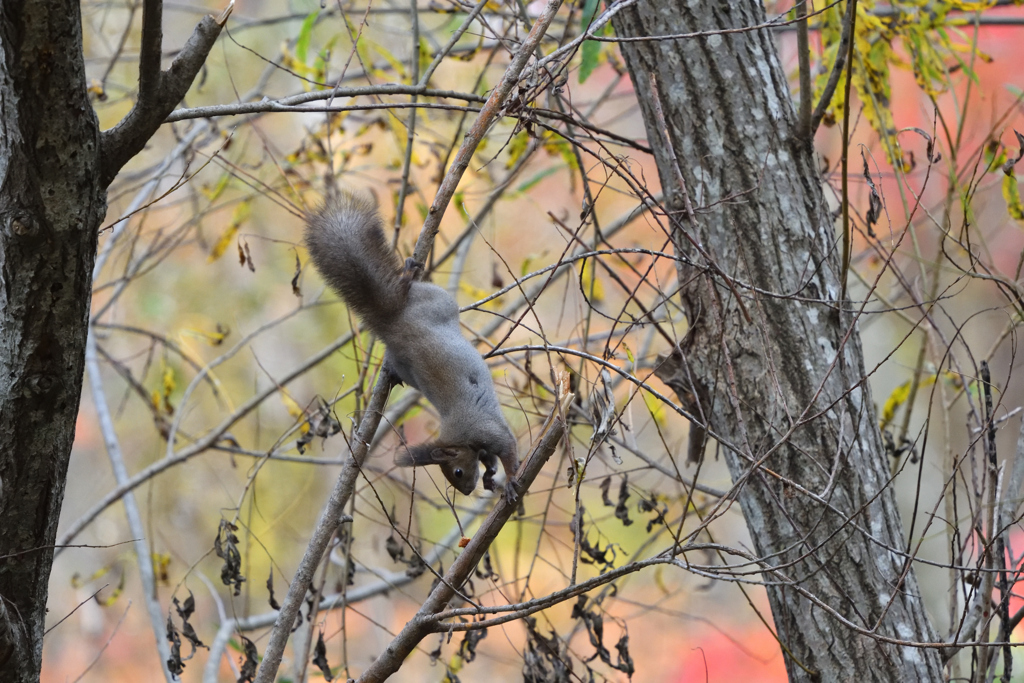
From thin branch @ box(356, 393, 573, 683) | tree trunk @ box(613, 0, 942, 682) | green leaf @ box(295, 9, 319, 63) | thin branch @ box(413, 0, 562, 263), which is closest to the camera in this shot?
thin branch @ box(356, 393, 573, 683)

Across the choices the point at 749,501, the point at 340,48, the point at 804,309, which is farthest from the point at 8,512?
the point at 340,48

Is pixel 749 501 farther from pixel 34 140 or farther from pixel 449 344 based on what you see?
pixel 34 140

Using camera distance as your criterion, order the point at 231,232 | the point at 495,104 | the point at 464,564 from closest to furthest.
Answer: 1. the point at 464,564
2. the point at 495,104
3. the point at 231,232

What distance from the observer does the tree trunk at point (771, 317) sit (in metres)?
2.26

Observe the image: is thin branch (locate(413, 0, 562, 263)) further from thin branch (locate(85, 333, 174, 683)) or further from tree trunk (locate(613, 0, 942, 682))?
thin branch (locate(85, 333, 174, 683))

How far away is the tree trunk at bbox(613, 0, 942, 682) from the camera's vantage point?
2.26 metres

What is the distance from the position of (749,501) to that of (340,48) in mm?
5401

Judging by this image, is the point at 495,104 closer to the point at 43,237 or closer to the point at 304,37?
the point at 43,237

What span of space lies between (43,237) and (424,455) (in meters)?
1.23

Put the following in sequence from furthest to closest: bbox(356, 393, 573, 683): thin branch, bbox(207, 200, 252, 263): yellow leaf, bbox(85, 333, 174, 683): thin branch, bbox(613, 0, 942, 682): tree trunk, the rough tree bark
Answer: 1. bbox(207, 200, 252, 263): yellow leaf
2. bbox(85, 333, 174, 683): thin branch
3. bbox(613, 0, 942, 682): tree trunk
4. bbox(356, 393, 573, 683): thin branch
5. the rough tree bark

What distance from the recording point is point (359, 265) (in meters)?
2.41

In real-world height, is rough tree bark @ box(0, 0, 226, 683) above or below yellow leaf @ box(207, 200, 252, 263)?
below

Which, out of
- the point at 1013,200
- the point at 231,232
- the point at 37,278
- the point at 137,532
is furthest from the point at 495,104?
the point at 137,532

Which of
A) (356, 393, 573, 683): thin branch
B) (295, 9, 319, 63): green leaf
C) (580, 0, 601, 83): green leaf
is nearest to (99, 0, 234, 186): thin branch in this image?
(356, 393, 573, 683): thin branch
